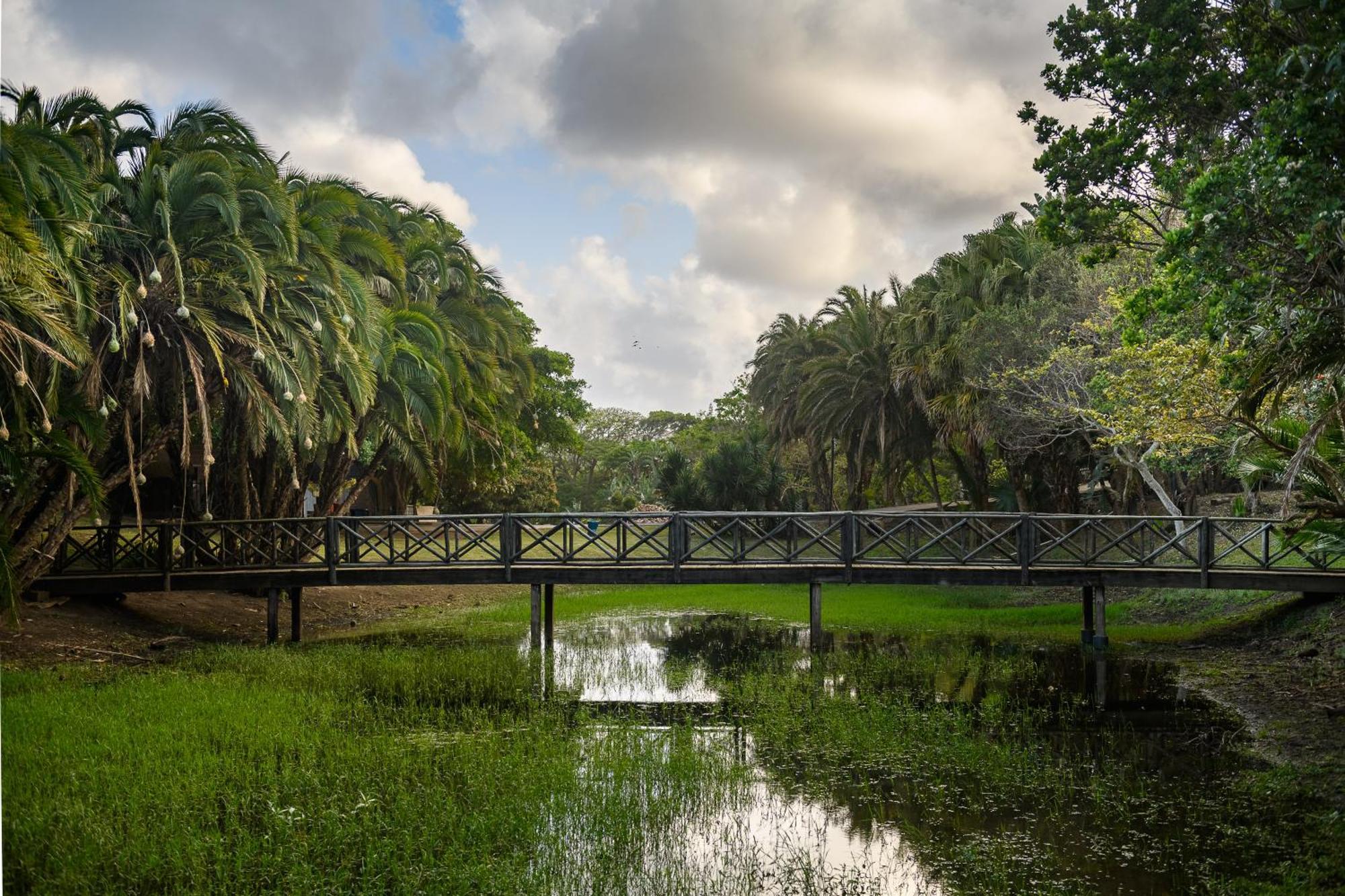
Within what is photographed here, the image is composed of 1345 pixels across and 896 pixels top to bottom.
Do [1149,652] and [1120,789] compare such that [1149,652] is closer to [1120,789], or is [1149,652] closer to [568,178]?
[1120,789]

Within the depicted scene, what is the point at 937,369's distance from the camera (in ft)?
98.7

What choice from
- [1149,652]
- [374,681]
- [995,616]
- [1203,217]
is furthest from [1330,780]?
[995,616]

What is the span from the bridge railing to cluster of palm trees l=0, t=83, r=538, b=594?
4.98ft

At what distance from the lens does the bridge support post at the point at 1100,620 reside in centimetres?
1722

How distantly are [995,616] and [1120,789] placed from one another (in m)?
13.2

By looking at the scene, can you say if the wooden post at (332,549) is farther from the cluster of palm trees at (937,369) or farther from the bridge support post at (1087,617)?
the cluster of palm trees at (937,369)

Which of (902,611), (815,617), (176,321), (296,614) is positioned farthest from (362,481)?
(902,611)

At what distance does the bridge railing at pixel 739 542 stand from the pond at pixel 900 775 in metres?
2.24

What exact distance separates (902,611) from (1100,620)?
19.8 ft

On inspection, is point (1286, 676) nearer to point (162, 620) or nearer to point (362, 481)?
point (162, 620)

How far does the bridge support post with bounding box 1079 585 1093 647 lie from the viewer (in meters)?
17.9

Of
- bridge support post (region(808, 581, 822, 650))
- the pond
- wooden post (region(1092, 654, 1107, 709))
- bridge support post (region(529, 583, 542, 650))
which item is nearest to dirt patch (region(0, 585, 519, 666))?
bridge support post (region(529, 583, 542, 650))

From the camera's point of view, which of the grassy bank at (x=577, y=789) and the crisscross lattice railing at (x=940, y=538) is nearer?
the grassy bank at (x=577, y=789)

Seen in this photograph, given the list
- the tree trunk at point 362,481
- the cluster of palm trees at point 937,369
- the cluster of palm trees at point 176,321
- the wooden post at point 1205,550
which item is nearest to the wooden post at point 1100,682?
the wooden post at point 1205,550
